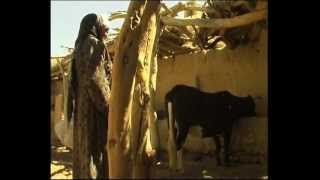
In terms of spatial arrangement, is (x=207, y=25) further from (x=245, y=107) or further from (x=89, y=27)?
(x=89, y=27)

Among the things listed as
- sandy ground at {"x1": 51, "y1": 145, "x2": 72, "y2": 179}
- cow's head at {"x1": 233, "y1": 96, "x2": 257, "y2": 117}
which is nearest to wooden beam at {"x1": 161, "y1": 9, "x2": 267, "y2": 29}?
cow's head at {"x1": 233, "y1": 96, "x2": 257, "y2": 117}

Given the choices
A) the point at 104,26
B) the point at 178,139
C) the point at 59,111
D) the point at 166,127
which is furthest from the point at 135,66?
the point at 59,111

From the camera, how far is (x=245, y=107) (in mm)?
9938

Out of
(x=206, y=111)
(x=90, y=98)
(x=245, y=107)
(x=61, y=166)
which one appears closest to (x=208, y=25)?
(x=245, y=107)

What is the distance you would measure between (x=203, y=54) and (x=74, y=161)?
22.8ft

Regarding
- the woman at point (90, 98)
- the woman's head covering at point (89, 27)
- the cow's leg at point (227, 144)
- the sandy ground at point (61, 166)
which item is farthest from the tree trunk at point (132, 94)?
the cow's leg at point (227, 144)

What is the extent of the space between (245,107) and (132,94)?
258 inches

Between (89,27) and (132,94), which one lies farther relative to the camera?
(89,27)

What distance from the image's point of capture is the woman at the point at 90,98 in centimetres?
411

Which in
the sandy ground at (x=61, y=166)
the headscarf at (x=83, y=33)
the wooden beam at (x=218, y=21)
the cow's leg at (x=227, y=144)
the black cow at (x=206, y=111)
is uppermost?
the wooden beam at (x=218, y=21)

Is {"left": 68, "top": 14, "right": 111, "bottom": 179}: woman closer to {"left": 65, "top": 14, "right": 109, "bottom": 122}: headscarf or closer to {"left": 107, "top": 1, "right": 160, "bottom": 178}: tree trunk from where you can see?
{"left": 65, "top": 14, "right": 109, "bottom": 122}: headscarf

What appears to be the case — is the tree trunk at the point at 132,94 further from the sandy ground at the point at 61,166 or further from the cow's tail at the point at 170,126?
the cow's tail at the point at 170,126
